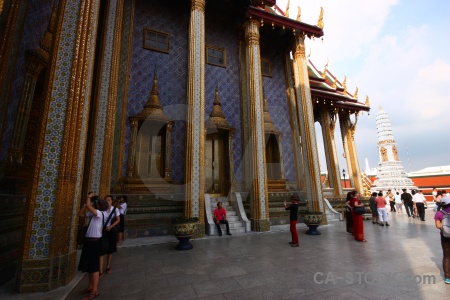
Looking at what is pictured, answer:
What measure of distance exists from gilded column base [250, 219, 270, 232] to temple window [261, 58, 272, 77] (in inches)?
308

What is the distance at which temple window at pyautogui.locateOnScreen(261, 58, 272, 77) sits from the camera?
1208 centimetres

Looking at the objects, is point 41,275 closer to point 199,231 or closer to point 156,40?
point 199,231

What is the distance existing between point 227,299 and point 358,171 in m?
14.6

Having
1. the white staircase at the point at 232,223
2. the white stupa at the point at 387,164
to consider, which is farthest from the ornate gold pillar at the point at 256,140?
the white stupa at the point at 387,164

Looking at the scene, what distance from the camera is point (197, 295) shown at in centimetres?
288

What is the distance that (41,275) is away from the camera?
321 cm

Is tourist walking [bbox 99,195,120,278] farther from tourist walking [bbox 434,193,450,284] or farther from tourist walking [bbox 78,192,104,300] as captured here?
tourist walking [bbox 434,193,450,284]

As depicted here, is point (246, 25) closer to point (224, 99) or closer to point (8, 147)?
point (224, 99)

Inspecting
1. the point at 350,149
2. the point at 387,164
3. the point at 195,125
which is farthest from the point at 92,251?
the point at 387,164

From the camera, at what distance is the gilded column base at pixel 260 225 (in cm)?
774

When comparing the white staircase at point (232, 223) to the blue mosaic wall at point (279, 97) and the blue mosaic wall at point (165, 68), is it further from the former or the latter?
the blue mosaic wall at point (279, 97)

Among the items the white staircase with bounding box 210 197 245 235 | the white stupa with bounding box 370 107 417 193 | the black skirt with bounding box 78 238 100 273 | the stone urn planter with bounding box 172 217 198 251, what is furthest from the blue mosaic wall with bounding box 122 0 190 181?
the white stupa with bounding box 370 107 417 193

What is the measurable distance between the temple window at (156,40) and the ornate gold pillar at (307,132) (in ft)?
20.4

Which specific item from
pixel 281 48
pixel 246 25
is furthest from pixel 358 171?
pixel 246 25
